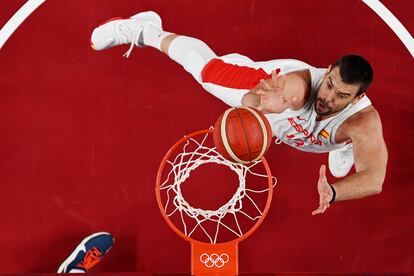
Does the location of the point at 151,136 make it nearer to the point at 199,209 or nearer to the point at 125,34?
the point at 199,209

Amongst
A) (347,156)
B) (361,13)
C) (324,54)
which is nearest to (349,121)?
(347,156)

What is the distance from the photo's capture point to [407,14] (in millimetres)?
3896

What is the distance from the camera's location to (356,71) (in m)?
3.46

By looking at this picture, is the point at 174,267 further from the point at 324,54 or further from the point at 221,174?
the point at 324,54

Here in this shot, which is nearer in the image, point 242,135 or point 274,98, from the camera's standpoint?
point 242,135

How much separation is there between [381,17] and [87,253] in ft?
8.07

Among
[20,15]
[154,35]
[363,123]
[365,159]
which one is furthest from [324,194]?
[20,15]

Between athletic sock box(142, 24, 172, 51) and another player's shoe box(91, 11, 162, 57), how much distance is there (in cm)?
3

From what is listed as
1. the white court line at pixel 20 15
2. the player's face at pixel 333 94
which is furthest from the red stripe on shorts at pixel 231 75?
the white court line at pixel 20 15

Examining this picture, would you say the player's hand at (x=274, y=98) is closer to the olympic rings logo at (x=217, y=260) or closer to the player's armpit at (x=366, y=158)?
the player's armpit at (x=366, y=158)

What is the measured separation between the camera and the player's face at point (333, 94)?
3.44 m

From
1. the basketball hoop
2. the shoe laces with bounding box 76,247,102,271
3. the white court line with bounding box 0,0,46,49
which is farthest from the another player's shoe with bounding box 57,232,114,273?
the white court line with bounding box 0,0,46,49

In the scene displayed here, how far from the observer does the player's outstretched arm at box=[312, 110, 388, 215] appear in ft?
11.8

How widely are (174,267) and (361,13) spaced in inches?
81.7
